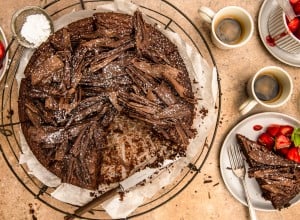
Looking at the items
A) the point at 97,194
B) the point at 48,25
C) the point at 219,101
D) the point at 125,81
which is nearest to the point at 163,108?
the point at 125,81

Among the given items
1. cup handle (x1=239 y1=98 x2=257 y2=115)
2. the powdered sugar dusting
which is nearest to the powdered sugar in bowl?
the powdered sugar dusting

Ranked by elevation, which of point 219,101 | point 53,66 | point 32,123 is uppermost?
point 53,66

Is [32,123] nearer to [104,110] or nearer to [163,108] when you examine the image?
[104,110]

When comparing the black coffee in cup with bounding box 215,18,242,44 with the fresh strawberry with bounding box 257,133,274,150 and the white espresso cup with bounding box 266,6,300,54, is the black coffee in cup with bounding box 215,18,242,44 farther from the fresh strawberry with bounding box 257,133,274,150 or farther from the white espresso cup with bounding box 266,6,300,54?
the fresh strawberry with bounding box 257,133,274,150

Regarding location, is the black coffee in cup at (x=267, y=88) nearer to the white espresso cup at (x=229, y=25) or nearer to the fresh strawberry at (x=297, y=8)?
the white espresso cup at (x=229, y=25)

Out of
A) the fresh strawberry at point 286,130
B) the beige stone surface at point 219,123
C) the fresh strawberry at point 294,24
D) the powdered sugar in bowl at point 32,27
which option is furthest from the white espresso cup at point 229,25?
the powdered sugar in bowl at point 32,27

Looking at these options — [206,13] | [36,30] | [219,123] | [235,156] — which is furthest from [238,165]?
[36,30]

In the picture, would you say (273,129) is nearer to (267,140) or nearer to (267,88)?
(267,140)
